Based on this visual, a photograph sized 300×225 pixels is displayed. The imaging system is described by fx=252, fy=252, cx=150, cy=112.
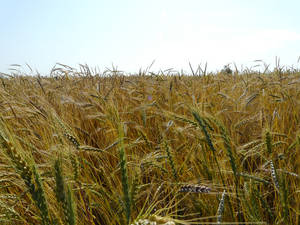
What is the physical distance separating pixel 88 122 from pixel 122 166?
1375mm

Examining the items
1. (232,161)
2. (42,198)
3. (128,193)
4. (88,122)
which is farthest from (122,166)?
(88,122)

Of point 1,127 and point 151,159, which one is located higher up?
point 1,127

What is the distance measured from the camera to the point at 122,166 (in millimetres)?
662

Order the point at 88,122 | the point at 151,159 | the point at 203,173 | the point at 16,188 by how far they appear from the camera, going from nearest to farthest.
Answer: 1. the point at 151,159
2. the point at 203,173
3. the point at 16,188
4. the point at 88,122

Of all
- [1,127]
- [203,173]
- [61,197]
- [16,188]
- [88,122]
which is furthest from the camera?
[88,122]

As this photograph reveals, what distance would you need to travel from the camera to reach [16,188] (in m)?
1.27

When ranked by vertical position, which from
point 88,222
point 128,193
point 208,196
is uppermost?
point 128,193

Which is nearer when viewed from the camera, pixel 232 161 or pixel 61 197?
pixel 61 197

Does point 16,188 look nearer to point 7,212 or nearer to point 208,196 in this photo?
point 7,212

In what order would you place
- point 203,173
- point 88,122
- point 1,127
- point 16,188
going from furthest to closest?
point 88,122
point 16,188
point 203,173
point 1,127

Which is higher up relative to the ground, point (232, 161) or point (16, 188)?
point (232, 161)

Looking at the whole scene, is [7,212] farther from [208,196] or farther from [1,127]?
[208,196]

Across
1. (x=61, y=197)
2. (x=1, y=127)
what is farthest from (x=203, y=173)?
(x=1, y=127)

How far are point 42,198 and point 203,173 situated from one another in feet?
2.35
